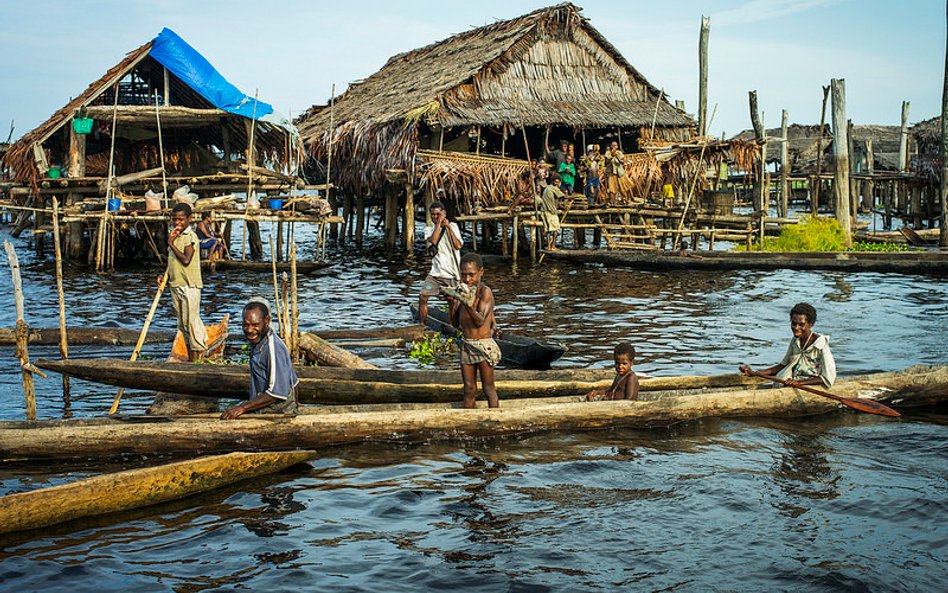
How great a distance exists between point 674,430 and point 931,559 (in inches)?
103

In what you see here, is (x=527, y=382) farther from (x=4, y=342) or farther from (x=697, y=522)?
(x=4, y=342)

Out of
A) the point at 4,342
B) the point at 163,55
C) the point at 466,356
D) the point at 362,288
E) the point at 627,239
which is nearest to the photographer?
the point at 466,356

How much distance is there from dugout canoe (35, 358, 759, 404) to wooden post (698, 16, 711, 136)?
18.9 meters

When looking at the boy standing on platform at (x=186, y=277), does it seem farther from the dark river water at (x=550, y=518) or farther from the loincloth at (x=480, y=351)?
the loincloth at (x=480, y=351)

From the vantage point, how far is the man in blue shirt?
20.4 feet

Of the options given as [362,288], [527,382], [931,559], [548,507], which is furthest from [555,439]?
[362,288]

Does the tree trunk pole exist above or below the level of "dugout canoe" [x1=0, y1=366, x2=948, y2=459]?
above

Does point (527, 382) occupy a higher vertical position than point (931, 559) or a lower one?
higher

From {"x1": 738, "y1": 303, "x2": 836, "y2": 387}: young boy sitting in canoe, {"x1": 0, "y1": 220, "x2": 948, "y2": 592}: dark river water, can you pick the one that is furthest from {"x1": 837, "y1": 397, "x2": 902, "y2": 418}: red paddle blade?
{"x1": 738, "y1": 303, "x2": 836, "y2": 387}: young boy sitting in canoe

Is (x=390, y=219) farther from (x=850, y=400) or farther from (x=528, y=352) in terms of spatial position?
(x=850, y=400)

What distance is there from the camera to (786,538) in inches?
218

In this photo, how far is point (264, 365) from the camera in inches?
251

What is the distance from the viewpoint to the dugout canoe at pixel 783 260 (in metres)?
17.8

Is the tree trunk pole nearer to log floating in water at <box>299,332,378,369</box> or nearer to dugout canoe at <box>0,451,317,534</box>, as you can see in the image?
log floating in water at <box>299,332,378,369</box>
